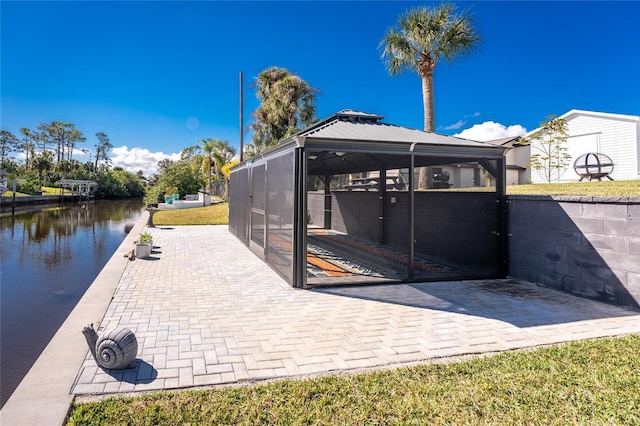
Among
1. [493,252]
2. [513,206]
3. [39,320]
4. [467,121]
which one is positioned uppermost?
[467,121]

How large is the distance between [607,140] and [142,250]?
63.3 ft

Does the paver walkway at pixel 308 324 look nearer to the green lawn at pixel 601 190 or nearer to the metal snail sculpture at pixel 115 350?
the metal snail sculpture at pixel 115 350

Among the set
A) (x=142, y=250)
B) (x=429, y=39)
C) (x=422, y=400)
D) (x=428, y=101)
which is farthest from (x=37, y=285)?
(x=429, y=39)

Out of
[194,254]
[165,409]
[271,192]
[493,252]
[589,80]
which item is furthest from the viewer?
[589,80]

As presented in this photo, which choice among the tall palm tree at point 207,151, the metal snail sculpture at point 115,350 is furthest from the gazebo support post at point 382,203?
the tall palm tree at point 207,151

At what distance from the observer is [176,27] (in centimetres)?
1185

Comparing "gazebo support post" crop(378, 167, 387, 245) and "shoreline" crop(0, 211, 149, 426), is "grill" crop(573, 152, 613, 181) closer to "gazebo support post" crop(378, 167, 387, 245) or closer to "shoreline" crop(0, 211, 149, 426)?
"gazebo support post" crop(378, 167, 387, 245)

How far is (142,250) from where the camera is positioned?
25.0 ft

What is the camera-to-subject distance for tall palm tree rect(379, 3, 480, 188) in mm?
12633

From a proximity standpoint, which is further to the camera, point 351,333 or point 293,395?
point 351,333

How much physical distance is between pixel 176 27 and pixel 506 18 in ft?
34.1

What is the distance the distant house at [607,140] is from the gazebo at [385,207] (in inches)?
414

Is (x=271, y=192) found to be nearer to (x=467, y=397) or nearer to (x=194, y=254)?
(x=194, y=254)

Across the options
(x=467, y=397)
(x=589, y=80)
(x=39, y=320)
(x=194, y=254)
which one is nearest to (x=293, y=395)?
(x=467, y=397)
